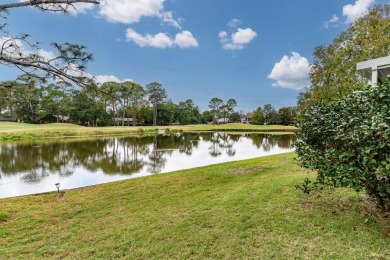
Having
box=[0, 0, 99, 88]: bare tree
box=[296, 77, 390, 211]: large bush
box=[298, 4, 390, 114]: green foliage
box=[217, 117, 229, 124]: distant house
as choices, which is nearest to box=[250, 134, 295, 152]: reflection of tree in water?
box=[298, 4, 390, 114]: green foliage

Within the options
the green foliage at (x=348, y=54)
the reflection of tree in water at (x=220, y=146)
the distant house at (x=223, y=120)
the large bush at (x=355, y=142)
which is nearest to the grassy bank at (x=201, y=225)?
the large bush at (x=355, y=142)

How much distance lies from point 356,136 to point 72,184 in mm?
8550

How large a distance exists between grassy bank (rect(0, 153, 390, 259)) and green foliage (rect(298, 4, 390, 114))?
9.17 m

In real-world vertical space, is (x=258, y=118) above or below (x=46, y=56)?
above

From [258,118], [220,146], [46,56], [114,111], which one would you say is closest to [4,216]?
[46,56]

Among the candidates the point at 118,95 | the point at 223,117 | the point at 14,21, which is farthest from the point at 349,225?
the point at 223,117

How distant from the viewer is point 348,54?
1363cm

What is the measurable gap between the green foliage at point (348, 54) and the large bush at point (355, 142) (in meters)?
9.03

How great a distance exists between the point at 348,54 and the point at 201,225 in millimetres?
14647

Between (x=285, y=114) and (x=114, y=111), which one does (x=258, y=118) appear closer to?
(x=285, y=114)

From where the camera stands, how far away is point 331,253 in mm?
2717

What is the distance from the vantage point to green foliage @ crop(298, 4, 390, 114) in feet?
38.4

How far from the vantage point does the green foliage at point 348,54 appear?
11.7m

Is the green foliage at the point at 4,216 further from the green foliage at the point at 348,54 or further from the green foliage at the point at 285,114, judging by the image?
the green foliage at the point at 285,114
